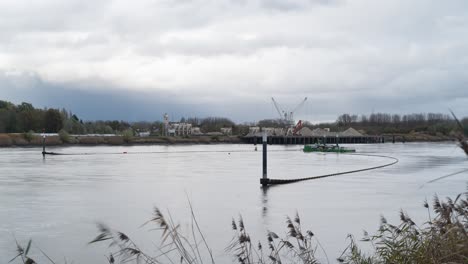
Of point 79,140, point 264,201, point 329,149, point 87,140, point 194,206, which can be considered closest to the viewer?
point 194,206

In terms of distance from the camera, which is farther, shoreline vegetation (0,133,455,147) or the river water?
shoreline vegetation (0,133,455,147)

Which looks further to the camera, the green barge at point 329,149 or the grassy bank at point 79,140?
the grassy bank at point 79,140

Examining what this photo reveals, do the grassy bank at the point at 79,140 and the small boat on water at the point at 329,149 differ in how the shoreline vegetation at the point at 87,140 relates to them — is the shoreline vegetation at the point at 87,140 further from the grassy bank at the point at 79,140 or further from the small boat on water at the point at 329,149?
the small boat on water at the point at 329,149

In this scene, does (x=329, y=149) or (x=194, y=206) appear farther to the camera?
(x=329, y=149)

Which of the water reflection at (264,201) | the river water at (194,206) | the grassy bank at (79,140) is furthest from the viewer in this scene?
the grassy bank at (79,140)

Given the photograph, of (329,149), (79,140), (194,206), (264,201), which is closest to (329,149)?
(329,149)

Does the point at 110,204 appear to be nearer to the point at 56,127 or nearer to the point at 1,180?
the point at 1,180

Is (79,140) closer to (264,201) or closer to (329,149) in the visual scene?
(329,149)

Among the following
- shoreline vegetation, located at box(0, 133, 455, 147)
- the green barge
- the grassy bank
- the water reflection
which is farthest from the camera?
shoreline vegetation, located at box(0, 133, 455, 147)

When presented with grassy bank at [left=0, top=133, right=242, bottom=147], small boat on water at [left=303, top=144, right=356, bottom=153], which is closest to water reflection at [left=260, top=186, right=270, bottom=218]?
small boat on water at [left=303, top=144, right=356, bottom=153]

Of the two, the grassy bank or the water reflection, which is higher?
the grassy bank

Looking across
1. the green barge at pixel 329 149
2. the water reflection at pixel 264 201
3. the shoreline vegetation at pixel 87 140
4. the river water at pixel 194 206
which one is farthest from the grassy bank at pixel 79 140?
the water reflection at pixel 264 201

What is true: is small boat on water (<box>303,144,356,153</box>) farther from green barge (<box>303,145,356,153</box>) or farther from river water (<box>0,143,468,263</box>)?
river water (<box>0,143,468,263</box>)

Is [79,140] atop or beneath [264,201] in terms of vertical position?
atop
